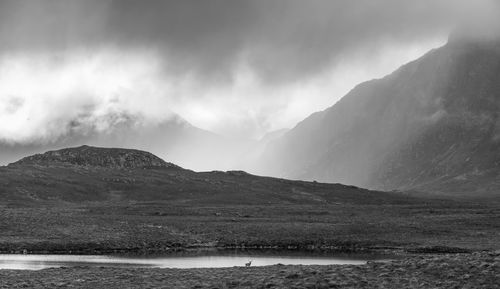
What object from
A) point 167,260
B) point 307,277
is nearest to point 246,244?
point 167,260

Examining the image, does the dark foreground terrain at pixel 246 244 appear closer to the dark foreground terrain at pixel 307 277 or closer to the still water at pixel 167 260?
the dark foreground terrain at pixel 307 277

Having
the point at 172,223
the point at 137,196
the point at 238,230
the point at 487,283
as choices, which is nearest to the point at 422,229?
the point at 238,230

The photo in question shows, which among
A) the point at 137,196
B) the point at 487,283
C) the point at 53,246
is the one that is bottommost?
the point at 487,283

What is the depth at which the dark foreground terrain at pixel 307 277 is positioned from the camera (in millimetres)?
30873

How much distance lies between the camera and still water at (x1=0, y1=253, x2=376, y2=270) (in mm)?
50719

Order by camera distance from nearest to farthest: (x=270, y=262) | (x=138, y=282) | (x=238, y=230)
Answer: (x=138, y=282) < (x=270, y=262) < (x=238, y=230)

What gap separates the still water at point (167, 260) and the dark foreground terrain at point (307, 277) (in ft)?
45.9

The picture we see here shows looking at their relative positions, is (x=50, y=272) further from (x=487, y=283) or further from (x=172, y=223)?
(x=172, y=223)

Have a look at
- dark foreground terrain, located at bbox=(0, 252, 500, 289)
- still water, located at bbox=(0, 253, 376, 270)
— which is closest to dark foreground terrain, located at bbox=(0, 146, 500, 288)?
dark foreground terrain, located at bbox=(0, 252, 500, 289)

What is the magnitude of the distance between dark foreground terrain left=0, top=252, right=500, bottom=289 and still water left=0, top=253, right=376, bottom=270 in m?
14.0

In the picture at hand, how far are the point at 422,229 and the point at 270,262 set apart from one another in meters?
36.9

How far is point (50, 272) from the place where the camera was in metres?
36.7

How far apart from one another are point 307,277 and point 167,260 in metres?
25.2

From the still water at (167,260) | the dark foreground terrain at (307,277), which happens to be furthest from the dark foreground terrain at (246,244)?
the still water at (167,260)
